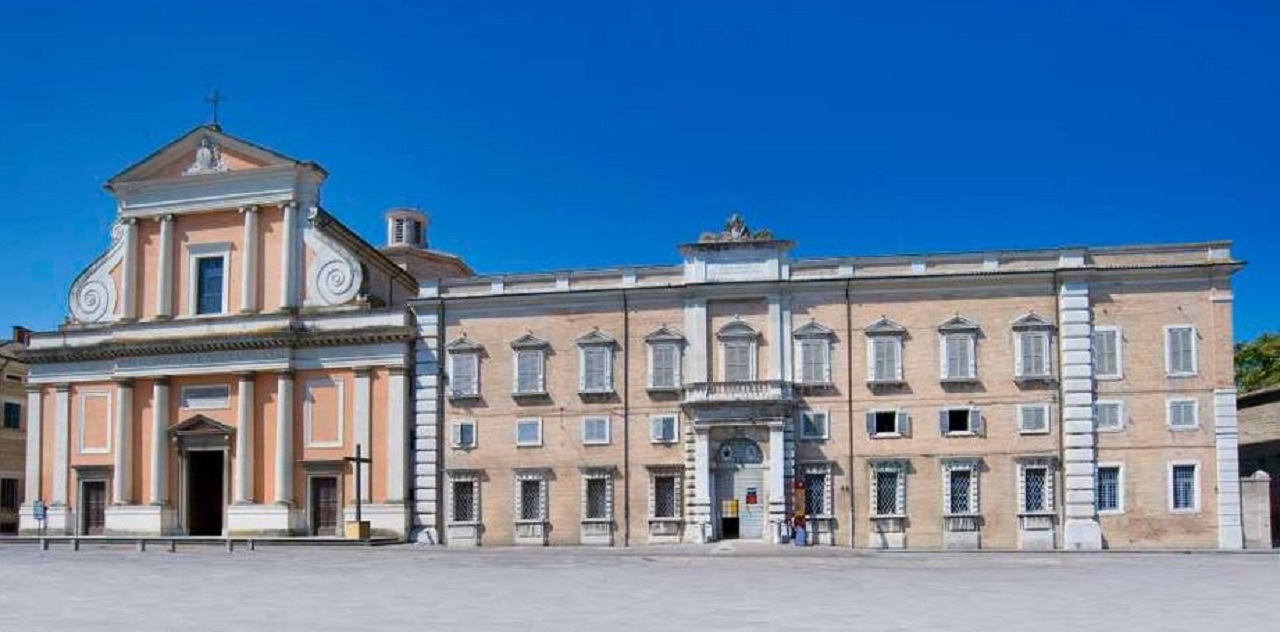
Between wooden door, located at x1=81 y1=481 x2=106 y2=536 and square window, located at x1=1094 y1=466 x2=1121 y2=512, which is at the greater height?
square window, located at x1=1094 y1=466 x2=1121 y2=512

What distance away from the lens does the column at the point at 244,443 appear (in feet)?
158

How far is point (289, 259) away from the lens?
1933 inches

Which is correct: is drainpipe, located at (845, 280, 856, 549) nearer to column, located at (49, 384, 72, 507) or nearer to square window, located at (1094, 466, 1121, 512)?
square window, located at (1094, 466, 1121, 512)

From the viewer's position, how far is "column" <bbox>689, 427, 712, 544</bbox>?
43.8 metres

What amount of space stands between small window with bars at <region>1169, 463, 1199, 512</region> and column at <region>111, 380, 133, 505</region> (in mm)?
35917

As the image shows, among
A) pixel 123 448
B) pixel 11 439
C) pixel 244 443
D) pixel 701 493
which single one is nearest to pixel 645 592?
pixel 701 493

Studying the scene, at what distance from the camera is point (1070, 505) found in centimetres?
4212

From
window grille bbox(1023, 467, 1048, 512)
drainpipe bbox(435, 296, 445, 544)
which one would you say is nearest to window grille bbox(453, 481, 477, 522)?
drainpipe bbox(435, 296, 445, 544)

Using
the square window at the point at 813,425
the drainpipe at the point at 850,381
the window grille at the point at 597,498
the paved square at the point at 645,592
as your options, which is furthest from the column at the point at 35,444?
the drainpipe at the point at 850,381

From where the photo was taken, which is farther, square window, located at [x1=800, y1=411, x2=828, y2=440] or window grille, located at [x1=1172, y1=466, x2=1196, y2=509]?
square window, located at [x1=800, y1=411, x2=828, y2=440]

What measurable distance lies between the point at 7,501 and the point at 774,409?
36.5m

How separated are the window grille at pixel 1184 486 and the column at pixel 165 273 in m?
35.3

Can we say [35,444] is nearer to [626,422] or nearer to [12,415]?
[12,415]

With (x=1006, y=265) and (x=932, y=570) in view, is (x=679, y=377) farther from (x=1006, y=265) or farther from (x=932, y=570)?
(x=932, y=570)
